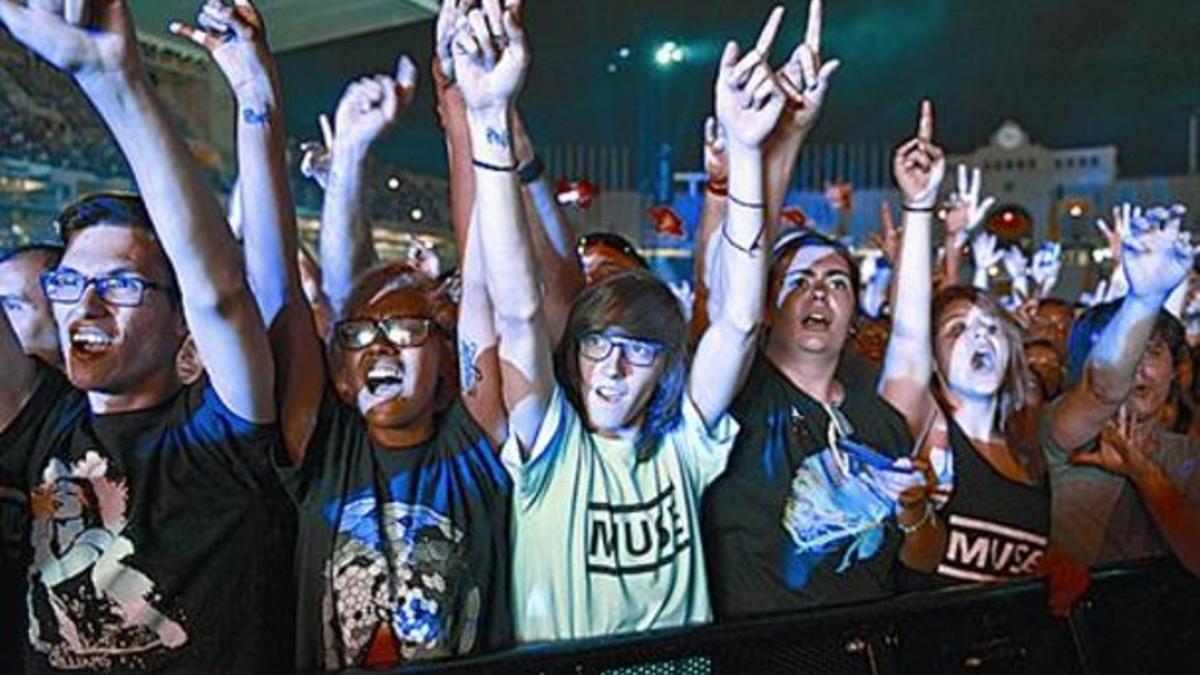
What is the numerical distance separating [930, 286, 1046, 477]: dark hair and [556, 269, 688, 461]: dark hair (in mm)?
611

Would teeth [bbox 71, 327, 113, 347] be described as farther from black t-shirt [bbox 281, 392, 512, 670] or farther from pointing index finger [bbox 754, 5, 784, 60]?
pointing index finger [bbox 754, 5, 784, 60]

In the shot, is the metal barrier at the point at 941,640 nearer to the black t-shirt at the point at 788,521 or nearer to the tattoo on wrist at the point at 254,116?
the black t-shirt at the point at 788,521

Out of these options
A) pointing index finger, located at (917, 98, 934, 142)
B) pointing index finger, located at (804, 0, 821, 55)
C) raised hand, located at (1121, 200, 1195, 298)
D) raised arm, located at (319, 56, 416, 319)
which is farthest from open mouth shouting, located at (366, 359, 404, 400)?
raised hand, located at (1121, 200, 1195, 298)

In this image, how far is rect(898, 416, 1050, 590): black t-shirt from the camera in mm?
2182

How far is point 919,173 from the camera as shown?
2.33 meters

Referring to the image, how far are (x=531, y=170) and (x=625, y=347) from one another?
356mm

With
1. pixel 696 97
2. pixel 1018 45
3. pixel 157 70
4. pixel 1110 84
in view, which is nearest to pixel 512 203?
pixel 157 70

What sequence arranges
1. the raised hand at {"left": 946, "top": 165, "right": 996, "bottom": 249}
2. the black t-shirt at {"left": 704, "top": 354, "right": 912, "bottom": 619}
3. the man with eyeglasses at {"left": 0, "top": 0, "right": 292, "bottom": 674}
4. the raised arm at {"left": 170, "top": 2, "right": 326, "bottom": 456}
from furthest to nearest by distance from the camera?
the raised hand at {"left": 946, "top": 165, "right": 996, "bottom": 249} < the black t-shirt at {"left": 704, "top": 354, "right": 912, "bottom": 619} < the raised arm at {"left": 170, "top": 2, "right": 326, "bottom": 456} < the man with eyeglasses at {"left": 0, "top": 0, "right": 292, "bottom": 674}

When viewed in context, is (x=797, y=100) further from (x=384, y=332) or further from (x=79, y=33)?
(x=79, y=33)

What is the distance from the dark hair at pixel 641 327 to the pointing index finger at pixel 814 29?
450 mm

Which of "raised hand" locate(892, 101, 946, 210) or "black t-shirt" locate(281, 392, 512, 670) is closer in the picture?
"black t-shirt" locate(281, 392, 512, 670)

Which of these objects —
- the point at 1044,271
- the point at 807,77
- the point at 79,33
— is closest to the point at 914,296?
the point at 807,77

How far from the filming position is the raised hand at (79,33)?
4.36 ft

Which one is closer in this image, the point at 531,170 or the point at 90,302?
the point at 90,302
